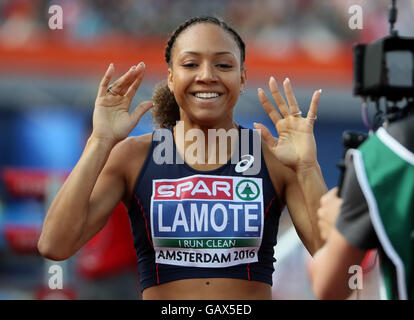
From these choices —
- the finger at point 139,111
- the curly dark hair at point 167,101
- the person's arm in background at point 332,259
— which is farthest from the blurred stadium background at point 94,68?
the person's arm in background at point 332,259

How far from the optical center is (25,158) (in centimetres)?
1006

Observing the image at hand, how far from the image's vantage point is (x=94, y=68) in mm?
10320

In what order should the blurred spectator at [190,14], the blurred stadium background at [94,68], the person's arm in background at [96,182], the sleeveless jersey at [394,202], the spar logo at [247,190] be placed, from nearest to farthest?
the sleeveless jersey at [394,202], the person's arm in background at [96,182], the spar logo at [247,190], the blurred stadium background at [94,68], the blurred spectator at [190,14]

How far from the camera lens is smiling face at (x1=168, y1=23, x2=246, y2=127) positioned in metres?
2.87

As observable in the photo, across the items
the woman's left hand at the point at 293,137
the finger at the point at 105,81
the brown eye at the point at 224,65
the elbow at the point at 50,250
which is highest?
the brown eye at the point at 224,65

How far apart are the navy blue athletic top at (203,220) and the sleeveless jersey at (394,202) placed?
1.03 m

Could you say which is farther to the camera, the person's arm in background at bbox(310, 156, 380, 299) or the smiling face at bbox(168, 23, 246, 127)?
A: the smiling face at bbox(168, 23, 246, 127)

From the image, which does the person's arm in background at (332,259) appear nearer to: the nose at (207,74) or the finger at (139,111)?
the nose at (207,74)

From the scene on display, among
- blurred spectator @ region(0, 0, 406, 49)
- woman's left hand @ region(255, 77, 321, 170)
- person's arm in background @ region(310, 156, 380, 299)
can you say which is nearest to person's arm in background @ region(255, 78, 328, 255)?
woman's left hand @ region(255, 77, 321, 170)

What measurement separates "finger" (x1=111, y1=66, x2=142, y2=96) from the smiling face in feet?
0.61

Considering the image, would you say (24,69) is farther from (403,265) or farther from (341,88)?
(403,265)

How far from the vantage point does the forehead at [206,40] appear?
9.45ft

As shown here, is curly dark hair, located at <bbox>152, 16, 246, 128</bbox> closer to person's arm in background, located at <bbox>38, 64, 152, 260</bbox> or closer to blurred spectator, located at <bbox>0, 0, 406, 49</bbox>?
person's arm in background, located at <bbox>38, 64, 152, 260</bbox>

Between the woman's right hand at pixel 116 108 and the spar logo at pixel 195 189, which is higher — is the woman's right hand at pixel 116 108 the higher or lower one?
the higher one
